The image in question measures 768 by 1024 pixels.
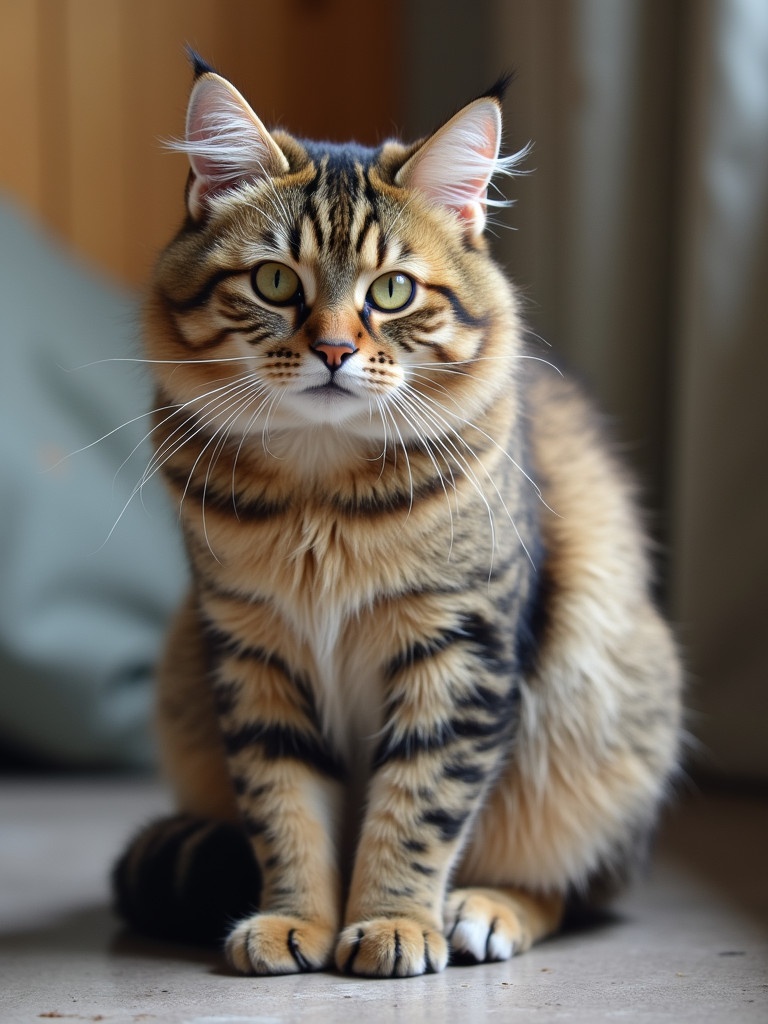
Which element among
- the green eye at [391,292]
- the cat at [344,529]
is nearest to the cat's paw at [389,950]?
the cat at [344,529]

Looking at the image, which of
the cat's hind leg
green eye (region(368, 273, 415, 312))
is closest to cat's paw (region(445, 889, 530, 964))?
the cat's hind leg

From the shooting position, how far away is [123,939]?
1217 millimetres

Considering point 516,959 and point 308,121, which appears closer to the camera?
point 516,959

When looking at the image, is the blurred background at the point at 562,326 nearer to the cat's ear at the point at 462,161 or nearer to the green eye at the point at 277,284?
the cat's ear at the point at 462,161

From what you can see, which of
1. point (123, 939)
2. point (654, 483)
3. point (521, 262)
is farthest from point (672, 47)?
point (123, 939)

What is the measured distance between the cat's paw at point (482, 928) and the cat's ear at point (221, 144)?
73 centimetres

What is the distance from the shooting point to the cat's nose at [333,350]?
1.05 m

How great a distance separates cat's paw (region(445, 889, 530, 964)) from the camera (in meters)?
1.16

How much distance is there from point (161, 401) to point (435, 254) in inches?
12.5

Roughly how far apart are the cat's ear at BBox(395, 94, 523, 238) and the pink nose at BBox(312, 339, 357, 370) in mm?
217

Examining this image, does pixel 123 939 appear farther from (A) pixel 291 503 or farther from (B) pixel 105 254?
(B) pixel 105 254

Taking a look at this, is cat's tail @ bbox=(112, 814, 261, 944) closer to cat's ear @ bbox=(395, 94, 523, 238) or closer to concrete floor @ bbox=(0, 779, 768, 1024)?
concrete floor @ bbox=(0, 779, 768, 1024)

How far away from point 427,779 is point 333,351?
413 mm

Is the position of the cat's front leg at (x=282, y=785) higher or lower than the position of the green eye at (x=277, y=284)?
lower
